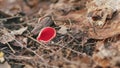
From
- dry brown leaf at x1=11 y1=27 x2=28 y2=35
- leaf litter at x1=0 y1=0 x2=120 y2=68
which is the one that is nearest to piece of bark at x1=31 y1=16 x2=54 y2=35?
leaf litter at x1=0 y1=0 x2=120 y2=68

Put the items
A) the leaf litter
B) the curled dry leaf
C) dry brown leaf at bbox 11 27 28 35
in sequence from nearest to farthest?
the leaf litter < the curled dry leaf < dry brown leaf at bbox 11 27 28 35

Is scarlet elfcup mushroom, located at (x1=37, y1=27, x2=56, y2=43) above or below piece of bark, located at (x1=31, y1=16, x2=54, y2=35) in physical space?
below

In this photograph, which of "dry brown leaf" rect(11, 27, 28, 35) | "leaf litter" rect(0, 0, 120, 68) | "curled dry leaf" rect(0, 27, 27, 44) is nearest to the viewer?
"leaf litter" rect(0, 0, 120, 68)

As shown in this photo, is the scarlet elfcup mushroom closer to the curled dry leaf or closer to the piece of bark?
the piece of bark

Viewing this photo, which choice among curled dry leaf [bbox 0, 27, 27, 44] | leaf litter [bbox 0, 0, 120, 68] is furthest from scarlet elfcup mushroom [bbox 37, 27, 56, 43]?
curled dry leaf [bbox 0, 27, 27, 44]

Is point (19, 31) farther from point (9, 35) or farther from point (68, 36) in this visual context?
point (68, 36)

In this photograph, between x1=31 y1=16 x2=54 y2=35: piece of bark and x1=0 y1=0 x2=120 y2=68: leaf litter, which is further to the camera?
x1=31 y1=16 x2=54 y2=35: piece of bark

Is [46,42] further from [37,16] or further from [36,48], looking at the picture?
[37,16]
